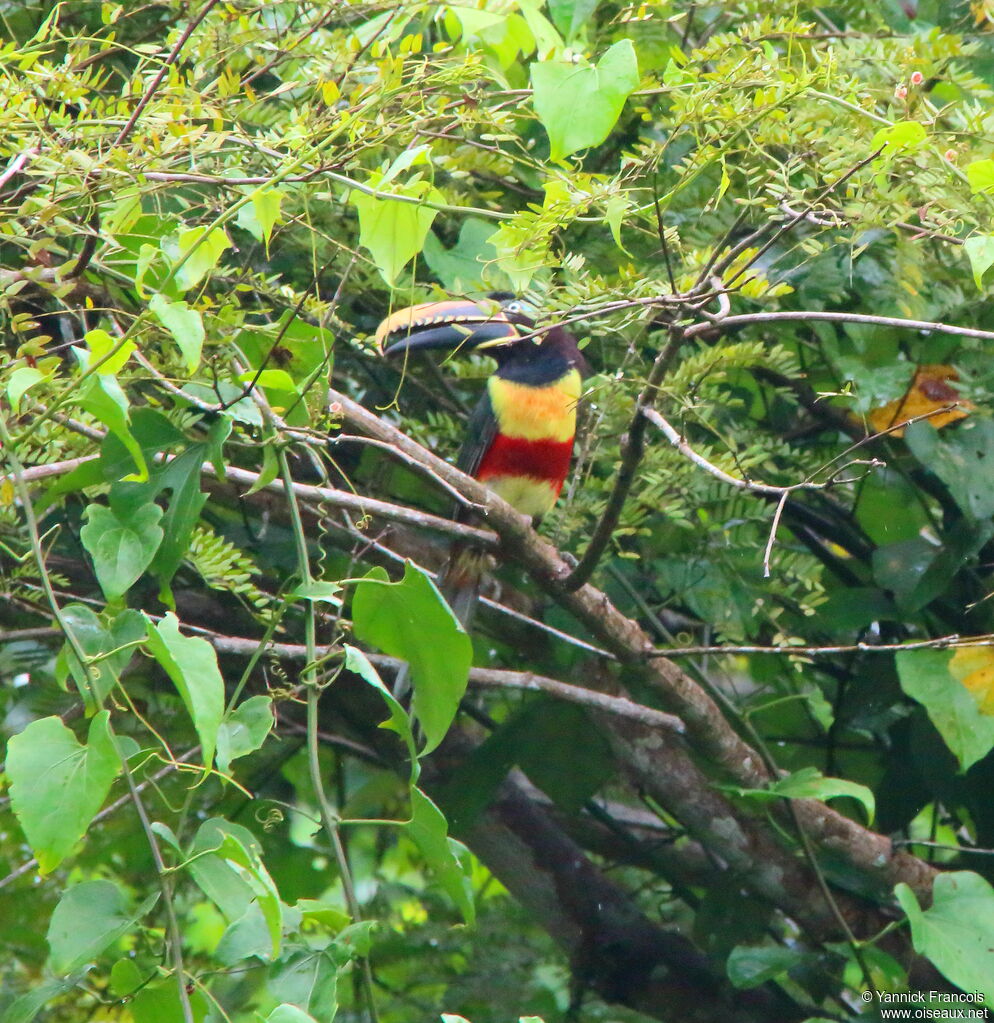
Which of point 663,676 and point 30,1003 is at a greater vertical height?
point 30,1003

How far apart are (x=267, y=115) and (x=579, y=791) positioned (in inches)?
65.5

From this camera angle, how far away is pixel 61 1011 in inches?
124

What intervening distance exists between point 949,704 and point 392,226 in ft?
4.92

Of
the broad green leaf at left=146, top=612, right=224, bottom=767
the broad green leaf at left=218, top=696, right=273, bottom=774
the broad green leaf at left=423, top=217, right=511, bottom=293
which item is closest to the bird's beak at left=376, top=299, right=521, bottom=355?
the broad green leaf at left=423, top=217, right=511, bottom=293

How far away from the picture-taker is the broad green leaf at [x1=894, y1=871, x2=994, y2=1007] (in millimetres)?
2170

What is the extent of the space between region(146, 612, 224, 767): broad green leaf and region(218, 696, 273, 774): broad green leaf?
176 millimetres

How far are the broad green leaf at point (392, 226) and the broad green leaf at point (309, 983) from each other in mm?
780

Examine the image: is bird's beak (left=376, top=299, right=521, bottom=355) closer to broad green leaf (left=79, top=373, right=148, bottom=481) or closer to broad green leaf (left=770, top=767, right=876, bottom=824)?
broad green leaf (left=770, top=767, right=876, bottom=824)

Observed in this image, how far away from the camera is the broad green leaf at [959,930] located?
2.17m

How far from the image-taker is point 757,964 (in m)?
2.53

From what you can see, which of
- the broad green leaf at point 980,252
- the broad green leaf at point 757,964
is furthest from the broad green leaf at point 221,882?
the broad green leaf at point 757,964

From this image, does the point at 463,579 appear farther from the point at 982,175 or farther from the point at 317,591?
the point at 982,175

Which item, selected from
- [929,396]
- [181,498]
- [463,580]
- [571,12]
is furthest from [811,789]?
[571,12]

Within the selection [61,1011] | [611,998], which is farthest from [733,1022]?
[61,1011]
